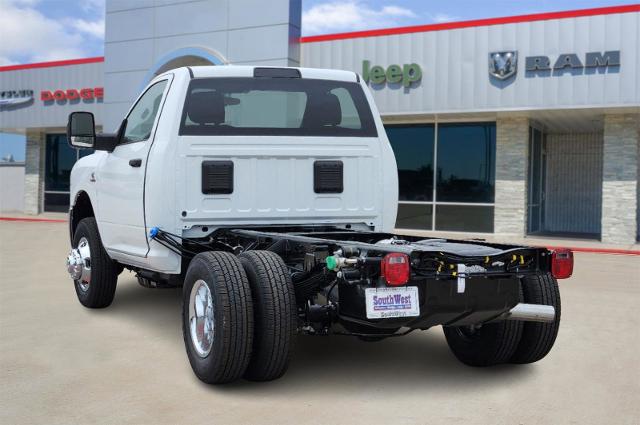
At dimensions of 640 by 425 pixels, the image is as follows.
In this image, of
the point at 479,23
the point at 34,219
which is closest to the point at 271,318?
the point at 479,23

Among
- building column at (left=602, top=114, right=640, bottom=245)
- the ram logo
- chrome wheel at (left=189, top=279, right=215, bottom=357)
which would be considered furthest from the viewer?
the ram logo

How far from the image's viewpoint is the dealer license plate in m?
4.18

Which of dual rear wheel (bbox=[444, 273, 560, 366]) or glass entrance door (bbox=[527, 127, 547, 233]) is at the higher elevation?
glass entrance door (bbox=[527, 127, 547, 233])

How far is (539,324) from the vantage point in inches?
195

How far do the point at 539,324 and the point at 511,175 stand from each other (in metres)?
14.0

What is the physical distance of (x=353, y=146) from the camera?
20.0 ft

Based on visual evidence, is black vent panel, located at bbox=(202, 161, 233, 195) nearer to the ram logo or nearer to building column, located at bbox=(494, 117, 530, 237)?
the ram logo

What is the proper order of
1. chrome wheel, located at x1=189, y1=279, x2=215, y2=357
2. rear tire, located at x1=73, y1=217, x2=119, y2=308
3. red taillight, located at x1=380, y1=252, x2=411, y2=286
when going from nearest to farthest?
red taillight, located at x1=380, y1=252, x2=411, y2=286 < chrome wheel, located at x1=189, y1=279, x2=215, y2=357 < rear tire, located at x1=73, y1=217, x2=119, y2=308

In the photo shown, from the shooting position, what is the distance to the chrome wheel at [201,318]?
469cm

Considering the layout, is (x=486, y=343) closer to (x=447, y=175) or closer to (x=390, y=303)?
(x=390, y=303)

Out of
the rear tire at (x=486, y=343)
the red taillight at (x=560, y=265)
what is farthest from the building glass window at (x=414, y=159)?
the red taillight at (x=560, y=265)

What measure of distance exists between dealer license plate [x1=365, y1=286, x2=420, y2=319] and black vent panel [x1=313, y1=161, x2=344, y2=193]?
199 cm

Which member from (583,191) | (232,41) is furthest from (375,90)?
(583,191)

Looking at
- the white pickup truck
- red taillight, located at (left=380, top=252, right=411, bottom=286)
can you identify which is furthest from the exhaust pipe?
red taillight, located at (left=380, top=252, right=411, bottom=286)
